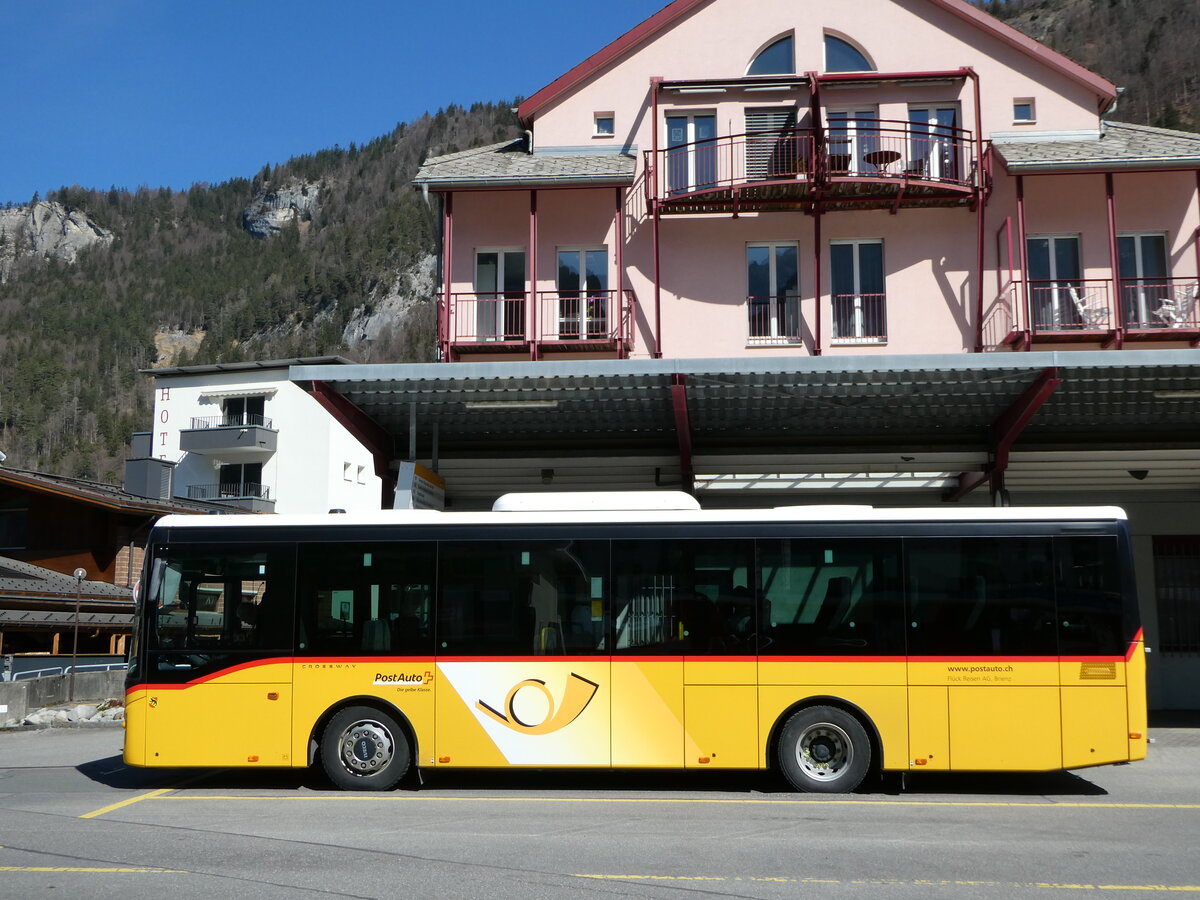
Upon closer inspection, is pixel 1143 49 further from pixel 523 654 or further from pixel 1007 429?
pixel 523 654

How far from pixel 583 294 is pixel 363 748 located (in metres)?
13.2

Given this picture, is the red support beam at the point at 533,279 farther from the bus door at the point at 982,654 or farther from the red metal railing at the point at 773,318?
the bus door at the point at 982,654

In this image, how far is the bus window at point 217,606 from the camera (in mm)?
11945

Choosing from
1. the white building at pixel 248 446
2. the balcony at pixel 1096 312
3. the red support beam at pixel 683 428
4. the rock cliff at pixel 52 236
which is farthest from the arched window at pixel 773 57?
the rock cliff at pixel 52 236

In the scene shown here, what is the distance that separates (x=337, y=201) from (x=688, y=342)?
172 m

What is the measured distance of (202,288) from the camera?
167 metres

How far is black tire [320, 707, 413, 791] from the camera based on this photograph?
1180 centimetres

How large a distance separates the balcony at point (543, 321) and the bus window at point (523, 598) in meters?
11.2

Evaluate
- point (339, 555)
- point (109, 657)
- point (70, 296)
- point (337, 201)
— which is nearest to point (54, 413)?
point (70, 296)

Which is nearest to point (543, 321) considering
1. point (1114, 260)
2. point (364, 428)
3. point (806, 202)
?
point (806, 202)

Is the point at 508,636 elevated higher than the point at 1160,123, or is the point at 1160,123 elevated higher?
the point at 1160,123

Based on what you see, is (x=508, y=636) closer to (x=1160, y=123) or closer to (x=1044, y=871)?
(x=1044, y=871)

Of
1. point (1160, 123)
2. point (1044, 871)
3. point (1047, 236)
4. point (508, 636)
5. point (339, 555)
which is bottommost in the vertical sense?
point (1044, 871)

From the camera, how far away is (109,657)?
30219mm
